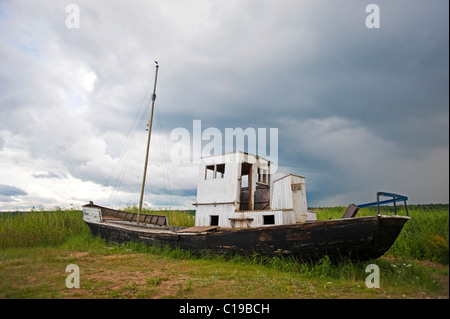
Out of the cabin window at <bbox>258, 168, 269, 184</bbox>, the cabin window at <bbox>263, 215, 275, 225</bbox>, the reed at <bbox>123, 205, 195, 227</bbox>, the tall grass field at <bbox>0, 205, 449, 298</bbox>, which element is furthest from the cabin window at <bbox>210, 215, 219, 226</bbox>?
the reed at <bbox>123, 205, 195, 227</bbox>

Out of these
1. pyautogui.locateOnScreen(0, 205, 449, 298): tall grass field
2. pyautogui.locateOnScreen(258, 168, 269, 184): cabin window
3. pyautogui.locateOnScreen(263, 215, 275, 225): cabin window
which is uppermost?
pyautogui.locateOnScreen(258, 168, 269, 184): cabin window

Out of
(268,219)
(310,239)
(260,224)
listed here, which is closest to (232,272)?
(310,239)

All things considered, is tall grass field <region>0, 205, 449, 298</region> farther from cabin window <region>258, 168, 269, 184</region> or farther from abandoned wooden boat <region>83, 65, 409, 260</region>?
cabin window <region>258, 168, 269, 184</region>

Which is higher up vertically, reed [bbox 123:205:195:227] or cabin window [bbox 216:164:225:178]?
cabin window [bbox 216:164:225:178]

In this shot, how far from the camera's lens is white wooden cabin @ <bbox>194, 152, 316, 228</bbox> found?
1005 centimetres

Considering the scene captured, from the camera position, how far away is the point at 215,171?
12.7 metres

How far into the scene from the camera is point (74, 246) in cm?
1318

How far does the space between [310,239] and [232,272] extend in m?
2.66

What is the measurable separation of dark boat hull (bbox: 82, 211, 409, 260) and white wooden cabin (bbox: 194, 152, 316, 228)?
99cm

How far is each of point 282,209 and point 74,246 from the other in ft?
34.5

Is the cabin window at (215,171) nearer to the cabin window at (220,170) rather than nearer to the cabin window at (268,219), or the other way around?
the cabin window at (220,170)
